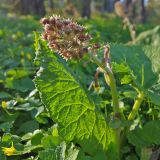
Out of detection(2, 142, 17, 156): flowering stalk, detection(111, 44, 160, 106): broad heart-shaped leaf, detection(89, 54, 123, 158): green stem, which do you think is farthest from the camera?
detection(111, 44, 160, 106): broad heart-shaped leaf

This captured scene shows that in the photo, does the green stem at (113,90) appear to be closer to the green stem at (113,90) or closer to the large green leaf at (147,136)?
the green stem at (113,90)

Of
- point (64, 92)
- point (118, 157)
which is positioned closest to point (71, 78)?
point (64, 92)

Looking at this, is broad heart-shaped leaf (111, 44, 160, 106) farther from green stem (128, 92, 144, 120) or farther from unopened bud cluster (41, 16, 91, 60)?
unopened bud cluster (41, 16, 91, 60)

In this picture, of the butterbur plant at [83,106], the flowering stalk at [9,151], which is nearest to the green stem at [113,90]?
the butterbur plant at [83,106]

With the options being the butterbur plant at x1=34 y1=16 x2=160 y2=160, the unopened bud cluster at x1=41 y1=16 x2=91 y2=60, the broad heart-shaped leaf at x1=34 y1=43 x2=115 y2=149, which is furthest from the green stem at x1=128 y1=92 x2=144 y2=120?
the unopened bud cluster at x1=41 y1=16 x2=91 y2=60

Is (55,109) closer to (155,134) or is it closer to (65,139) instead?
(65,139)

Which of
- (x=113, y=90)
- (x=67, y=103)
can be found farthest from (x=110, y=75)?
(x=67, y=103)

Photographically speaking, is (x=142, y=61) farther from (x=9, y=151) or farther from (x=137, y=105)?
(x=9, y=151)
